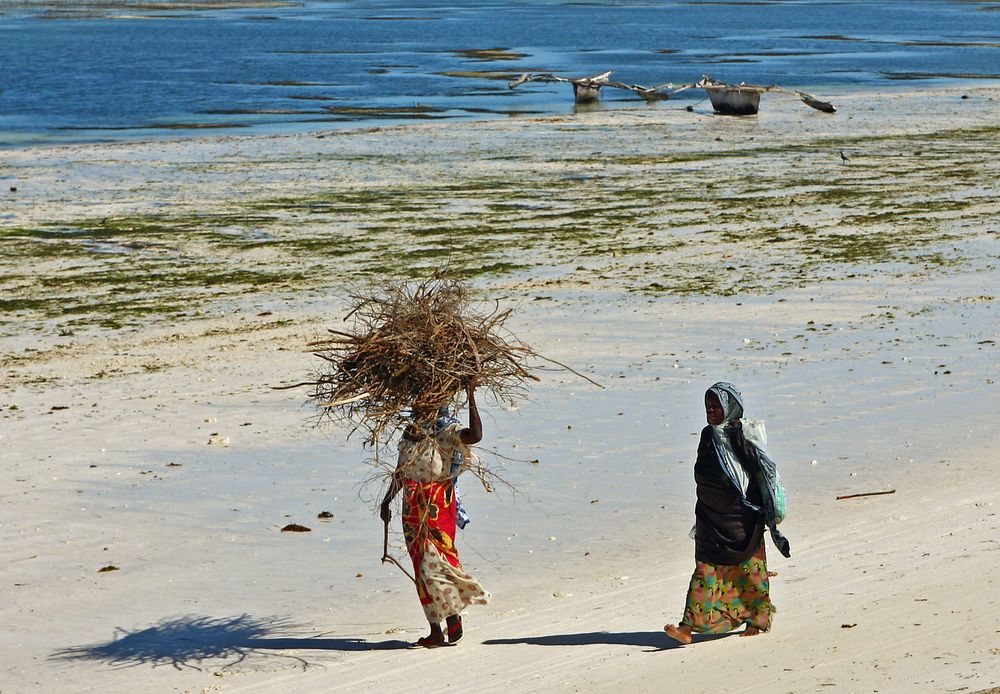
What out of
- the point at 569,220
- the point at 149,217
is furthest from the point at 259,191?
the point at 569,220

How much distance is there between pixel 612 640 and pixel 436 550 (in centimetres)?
93

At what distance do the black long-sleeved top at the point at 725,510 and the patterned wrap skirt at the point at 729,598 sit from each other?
0.06 m

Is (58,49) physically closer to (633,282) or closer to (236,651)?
(633,282)

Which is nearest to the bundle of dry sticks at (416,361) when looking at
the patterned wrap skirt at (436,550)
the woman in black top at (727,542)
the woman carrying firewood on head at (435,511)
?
the woman carrying firewood on head at (435,511)

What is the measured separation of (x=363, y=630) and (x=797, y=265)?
1033 cm

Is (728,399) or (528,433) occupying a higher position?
(728,399)

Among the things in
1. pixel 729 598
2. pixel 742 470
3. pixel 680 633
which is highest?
pixel 742 470

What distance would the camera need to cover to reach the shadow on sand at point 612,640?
6590 mm

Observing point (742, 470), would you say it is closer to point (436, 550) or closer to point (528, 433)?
point (436, 550)

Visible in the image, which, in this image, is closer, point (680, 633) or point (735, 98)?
point (680, 633)

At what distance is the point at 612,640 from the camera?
6660 millimetres

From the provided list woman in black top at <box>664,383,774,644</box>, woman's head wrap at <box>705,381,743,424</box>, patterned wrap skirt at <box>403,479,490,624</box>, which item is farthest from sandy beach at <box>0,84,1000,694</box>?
woman's head wrap at <box>705,381,743,424</box>

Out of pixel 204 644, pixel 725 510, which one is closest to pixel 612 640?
pixel 725 510

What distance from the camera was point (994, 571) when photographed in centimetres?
686
